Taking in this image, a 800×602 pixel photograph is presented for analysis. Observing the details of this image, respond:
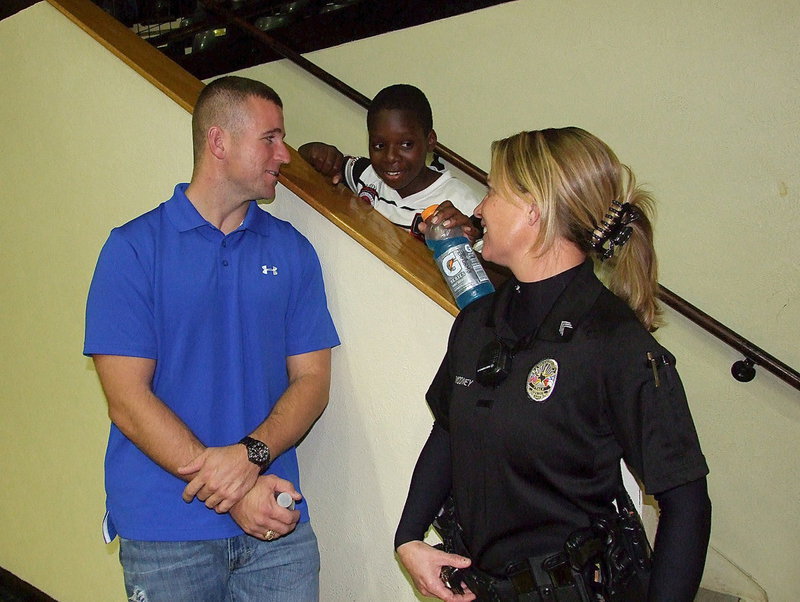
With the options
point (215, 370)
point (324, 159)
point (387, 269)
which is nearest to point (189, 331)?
point (215, 370)

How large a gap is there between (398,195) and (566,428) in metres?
1.29

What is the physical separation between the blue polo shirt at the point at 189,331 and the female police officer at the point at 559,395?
50cm

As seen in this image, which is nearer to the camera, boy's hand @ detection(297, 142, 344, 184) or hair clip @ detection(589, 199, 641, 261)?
hair clip @ detection(589, 199, 641, 261)

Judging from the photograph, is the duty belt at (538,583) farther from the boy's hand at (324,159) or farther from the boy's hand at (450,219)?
the boy's hand at (324,159)

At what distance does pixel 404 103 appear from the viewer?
2398 millimetres

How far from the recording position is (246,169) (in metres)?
1.85

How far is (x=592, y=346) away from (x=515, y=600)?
0.43m

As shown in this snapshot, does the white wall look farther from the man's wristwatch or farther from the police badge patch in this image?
the police badge patch

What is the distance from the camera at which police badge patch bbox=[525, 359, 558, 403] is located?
1.29 metres

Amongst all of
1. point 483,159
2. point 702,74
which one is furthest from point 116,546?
point 702,74

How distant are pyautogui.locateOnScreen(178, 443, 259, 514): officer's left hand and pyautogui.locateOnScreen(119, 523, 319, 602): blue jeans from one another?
0.39 feet

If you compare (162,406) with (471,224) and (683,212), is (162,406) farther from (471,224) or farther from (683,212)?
(683,212)

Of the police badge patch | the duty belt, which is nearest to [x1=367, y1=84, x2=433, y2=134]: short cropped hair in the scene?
the police badge patch

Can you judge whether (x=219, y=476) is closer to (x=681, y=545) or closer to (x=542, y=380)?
(x=542, y=380)
